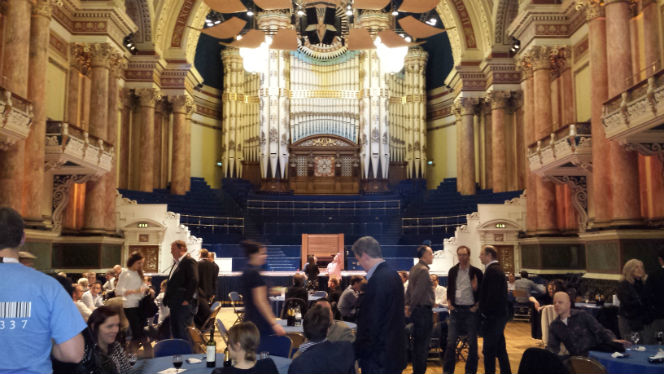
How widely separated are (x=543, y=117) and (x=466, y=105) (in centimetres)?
654

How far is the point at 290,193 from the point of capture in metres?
27.2

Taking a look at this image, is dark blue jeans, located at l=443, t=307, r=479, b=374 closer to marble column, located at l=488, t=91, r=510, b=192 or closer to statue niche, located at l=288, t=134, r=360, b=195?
marble column, located at l=488, t=91, r=510, b=192

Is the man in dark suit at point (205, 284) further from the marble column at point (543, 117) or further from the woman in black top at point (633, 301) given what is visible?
the marble column at point (543, 117)

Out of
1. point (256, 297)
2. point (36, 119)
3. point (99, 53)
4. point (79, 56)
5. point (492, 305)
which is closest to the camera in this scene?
point (256, 297)

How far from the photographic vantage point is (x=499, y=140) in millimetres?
21703

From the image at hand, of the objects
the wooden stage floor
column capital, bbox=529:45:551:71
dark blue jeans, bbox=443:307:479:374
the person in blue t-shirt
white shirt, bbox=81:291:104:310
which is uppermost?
column capital, bbox=529:45:551:71

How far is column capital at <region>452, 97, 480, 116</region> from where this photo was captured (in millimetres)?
23609

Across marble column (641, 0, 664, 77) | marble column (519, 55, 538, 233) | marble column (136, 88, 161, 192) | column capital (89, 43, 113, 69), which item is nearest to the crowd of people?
marble column (641, 0, 664, 77)

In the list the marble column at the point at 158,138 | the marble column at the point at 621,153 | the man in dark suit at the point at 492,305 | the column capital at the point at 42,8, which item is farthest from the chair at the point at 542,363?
the marble column at the point at 158,138

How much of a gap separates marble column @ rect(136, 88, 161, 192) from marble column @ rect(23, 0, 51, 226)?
8078mm

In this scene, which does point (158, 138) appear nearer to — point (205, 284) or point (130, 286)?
point (205, 284)

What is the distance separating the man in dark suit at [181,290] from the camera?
773cm

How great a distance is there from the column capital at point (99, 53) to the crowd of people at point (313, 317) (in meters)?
8.64

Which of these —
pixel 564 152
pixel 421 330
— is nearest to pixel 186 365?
pixel 421 330
